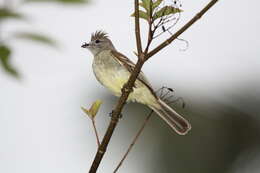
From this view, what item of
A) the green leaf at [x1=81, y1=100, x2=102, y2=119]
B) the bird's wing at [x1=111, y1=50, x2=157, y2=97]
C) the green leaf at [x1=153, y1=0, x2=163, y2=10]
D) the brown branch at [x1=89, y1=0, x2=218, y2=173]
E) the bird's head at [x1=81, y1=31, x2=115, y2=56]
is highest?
the green leaf at [x1=153, y1=0, x2=163, y2=10]

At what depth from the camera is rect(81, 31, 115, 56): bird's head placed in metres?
5.61

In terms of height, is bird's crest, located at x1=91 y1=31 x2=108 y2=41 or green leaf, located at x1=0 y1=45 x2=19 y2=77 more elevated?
green leaf, located at x1=0 y1=45 x2=19 y2=77

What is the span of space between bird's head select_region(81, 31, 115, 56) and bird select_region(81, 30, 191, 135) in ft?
0.70

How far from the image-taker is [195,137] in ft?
31.1

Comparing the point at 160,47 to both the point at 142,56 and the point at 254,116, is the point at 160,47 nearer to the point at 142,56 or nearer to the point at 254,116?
the point at 142,56

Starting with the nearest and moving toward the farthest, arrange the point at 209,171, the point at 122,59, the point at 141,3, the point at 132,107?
1. the point at 141,3
2. the point at 122,59
3. the point at 209,171
4. the point at 132,107

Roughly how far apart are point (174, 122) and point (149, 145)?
5.00 m

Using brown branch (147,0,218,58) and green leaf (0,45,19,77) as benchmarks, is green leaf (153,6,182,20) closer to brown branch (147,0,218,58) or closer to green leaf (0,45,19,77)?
brown branch (147,0,218,58)

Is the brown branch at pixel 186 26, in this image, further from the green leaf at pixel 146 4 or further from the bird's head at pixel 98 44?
the bird's head at pixel 98 44

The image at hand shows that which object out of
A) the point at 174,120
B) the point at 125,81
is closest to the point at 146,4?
the point at 174,120

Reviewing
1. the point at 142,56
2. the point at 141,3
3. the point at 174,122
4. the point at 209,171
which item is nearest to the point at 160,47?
the point at 142,56

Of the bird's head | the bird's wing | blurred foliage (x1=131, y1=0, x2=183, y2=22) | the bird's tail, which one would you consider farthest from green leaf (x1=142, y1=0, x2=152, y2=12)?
the bird's head

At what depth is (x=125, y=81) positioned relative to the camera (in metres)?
4.73

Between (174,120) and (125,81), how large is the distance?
53 centimetres
